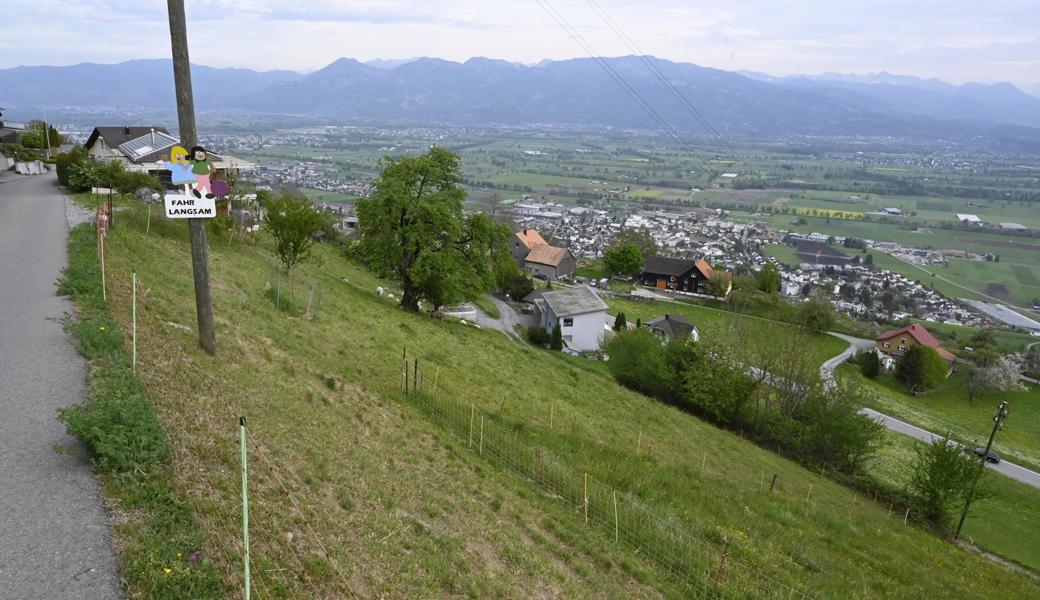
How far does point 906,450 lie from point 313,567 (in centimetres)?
4200

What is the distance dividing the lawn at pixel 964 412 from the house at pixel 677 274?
2946cm

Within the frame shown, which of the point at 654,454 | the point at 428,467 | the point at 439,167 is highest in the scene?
the point at 439,167

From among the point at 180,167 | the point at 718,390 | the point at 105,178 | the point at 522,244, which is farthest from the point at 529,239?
the point at 180,167

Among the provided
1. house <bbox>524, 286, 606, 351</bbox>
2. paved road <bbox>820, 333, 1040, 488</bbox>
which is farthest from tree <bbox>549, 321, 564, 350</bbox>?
paved road <bbox>820, 333, 1040, 488</bbox>

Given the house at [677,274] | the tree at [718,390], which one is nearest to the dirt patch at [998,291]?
the house at [677,274]

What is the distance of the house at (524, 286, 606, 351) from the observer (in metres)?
51.7

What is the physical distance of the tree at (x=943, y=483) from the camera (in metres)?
23.5

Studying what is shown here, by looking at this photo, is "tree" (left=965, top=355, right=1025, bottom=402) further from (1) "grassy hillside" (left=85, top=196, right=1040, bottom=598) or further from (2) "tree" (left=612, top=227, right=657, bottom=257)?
(2) "tree" (left=612, top=227, right=657, bottom=257)

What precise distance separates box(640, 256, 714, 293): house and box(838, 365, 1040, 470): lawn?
29458mm

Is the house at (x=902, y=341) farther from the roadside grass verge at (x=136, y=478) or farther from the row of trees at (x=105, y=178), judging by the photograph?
the roadside grass verge at (x=136, y=478)

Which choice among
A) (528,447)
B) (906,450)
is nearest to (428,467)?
(528,447)

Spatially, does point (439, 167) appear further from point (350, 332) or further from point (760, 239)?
point (760, 239)

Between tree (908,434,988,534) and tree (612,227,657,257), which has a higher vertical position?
tree (908,434,988,534)

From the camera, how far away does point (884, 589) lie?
13.1 m
